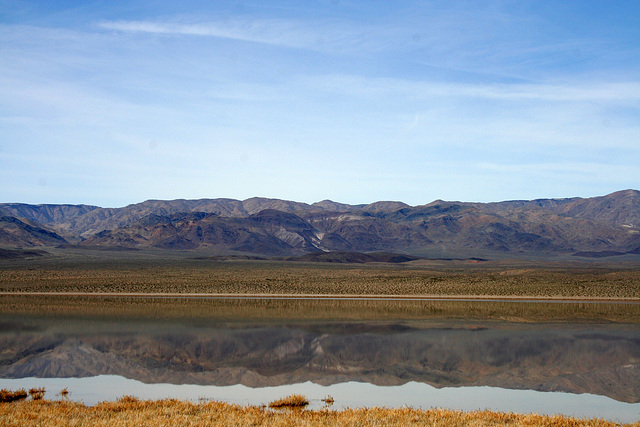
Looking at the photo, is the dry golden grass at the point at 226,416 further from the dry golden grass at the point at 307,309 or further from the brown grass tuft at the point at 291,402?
the dry golden grass at the point at 307,309

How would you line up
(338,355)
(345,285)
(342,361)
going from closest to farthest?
(342,361) < (338,355) < (345,285)

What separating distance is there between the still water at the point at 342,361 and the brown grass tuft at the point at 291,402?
20.6 inches

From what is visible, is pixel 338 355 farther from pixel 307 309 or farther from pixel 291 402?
pixel 307 309

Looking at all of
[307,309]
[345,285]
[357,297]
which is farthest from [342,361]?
[345,285]

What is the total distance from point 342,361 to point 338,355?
3.45 feet

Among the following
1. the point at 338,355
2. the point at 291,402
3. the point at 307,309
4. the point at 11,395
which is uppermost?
the point at 11,395

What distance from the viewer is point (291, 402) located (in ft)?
47.1

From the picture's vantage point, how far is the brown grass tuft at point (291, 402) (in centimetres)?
1428

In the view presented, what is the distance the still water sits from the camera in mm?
15695

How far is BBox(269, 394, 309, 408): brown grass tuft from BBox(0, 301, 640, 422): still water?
0.52 metres

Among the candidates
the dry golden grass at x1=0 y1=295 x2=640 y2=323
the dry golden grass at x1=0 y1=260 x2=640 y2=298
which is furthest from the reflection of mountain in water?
the dry golden grass at x1=0 y1=260 x2=640 y2=298

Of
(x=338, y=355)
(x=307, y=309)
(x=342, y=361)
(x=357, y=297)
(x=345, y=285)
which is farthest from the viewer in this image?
(x=345, y=285)

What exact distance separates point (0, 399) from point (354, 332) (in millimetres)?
16286

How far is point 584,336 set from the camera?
26234mm
